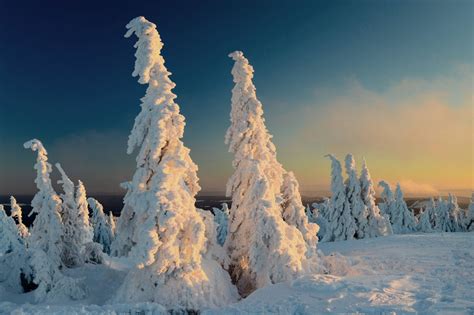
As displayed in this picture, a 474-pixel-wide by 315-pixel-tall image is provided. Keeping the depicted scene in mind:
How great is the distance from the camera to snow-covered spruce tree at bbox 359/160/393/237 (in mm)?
45062

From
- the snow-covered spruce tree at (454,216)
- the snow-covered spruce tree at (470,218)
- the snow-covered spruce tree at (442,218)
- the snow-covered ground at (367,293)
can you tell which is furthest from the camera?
the snow-covered spruce tree at (442,218)

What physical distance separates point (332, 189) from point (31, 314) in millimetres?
36762

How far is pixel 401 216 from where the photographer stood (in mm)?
66188

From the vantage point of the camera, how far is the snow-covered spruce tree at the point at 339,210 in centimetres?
4522

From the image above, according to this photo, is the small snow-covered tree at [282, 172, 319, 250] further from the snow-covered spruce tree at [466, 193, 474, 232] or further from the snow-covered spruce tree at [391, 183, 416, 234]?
the snow-covered spruce tree at [466, 193, 474, 232]

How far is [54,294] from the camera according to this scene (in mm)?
22125

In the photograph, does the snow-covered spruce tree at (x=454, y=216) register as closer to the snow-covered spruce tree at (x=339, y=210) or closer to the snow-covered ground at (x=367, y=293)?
the snow-covered spruce tree at (x=339, y=210)

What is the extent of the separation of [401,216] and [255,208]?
2115 inches

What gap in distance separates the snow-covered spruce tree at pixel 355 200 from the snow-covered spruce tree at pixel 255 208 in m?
23.3

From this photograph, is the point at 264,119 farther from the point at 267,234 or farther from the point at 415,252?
the point at 415,252

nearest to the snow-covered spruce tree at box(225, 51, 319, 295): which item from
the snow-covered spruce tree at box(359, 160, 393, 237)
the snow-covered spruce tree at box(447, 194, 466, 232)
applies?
the snow-covered spruce tree at box(359, 160, 393, 237)

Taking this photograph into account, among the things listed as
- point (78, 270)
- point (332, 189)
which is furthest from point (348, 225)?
point (78, 270)

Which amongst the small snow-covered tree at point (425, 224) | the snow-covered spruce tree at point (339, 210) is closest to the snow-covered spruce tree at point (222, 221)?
the snow-covered spruce tree at point (339, 210)

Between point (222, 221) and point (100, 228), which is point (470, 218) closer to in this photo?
point (222, 221)
